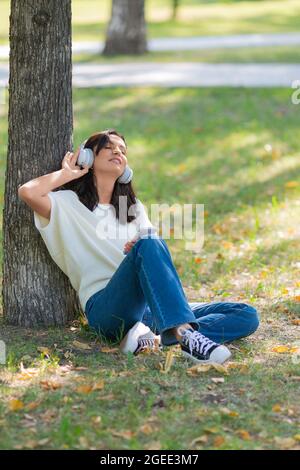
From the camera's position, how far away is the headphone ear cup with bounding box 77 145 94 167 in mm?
5102

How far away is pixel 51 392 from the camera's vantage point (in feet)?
14.3

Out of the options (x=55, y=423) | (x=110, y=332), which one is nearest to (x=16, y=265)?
(x=110, y=332)

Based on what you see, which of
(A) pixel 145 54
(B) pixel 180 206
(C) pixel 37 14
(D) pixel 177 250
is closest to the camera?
(C) pixel 37 14

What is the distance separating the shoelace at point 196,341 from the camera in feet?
15.3

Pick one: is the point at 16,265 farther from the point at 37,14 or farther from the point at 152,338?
the point at 37,14

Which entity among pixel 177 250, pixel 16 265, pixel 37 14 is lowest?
pixel 177 250

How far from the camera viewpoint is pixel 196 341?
4.68 meters

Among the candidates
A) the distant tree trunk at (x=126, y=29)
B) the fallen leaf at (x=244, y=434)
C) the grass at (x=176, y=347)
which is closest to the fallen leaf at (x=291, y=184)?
the grass at (x=176, y=347)

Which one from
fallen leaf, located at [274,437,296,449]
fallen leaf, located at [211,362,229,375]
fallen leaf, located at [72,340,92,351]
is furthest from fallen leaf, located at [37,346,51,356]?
fallen leaf, located at [274,437,296,449]

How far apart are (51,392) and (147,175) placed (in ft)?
17.7

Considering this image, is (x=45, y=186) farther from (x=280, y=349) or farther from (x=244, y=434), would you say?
(x=244, y=434)

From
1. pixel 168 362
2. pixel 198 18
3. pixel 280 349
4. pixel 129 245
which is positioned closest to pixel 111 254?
pixel 129 245

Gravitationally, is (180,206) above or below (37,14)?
below

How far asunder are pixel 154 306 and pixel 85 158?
1003 millimetres
